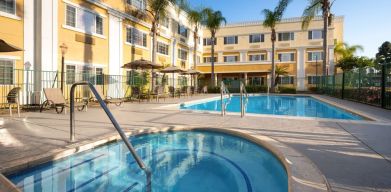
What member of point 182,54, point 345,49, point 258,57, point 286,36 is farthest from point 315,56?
point 182,54

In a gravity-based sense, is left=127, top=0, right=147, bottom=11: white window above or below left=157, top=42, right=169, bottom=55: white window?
above

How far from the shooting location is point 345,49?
40.9m

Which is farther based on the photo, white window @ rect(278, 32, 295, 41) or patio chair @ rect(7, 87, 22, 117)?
white window @ rect(278, 32, 295, 41)

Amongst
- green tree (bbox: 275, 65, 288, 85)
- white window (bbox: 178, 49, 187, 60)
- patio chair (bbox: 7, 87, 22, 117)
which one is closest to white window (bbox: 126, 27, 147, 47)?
white window (bbox: 178, 49, 187, 60)

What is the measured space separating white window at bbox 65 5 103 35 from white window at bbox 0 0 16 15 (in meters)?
2.94

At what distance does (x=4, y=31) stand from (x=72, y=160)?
402 inches

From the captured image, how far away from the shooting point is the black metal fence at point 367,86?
40.1ft

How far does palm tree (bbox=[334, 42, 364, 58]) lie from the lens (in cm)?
3953

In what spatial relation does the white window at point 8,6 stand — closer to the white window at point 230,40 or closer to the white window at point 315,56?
the white window at point 230,40

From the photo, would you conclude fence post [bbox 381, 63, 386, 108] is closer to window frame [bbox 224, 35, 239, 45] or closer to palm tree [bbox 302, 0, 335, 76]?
palm tree [bbox 302, 0, 335, 76]

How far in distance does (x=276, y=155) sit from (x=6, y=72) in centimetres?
1259

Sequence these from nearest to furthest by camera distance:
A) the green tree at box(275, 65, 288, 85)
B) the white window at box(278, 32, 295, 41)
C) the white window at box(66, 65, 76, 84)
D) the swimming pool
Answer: the swimming pool
the white window at box(66, 65, 76, 84)
the green tree at box(275, 65, 288, 85)
the white window at box(278, 32, 295, 41)

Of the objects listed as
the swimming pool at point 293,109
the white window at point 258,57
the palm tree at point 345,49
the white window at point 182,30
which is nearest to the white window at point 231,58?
the white window at point 258,57

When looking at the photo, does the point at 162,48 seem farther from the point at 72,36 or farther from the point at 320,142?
the point at 320,142
